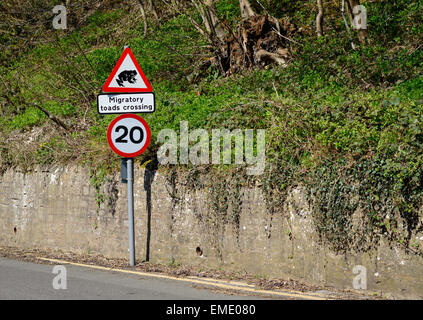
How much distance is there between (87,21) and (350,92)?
57.8 feet

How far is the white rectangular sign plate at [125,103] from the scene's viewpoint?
9.87 m

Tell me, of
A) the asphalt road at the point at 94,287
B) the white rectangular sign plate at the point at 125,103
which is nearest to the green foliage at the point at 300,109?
the white rectangular sign plate at the point at 125,103

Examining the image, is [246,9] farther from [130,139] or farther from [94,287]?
[94,287]

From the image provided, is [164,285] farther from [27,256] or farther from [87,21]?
[87,21]

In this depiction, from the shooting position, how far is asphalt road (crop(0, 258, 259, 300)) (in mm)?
7605

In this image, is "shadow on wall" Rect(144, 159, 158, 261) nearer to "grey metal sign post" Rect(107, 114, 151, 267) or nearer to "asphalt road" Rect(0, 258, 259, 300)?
"grey metal sign post" Rect(107, 114, 151, 267)

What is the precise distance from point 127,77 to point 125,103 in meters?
0.44

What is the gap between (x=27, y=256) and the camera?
11.7 m

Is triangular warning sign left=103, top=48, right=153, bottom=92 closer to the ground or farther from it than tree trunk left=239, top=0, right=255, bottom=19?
closer to the ground

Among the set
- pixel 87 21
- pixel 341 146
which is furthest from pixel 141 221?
pixel 87 21

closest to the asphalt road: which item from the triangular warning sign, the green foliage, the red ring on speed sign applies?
the green foliage

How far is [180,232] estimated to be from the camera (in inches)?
395

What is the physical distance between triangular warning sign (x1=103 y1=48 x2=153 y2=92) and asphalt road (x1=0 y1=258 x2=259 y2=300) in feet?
10.1

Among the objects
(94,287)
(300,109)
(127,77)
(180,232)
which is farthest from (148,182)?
(300,109)
